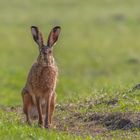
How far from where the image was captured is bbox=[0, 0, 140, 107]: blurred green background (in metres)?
18.8

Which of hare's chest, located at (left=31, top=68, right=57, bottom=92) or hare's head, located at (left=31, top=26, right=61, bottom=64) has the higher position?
hare's head, located at (left=31, top=26, right=61, bottom=64)

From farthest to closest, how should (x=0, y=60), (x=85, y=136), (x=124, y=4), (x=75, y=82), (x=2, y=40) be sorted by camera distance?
(x=124, y=4) → (x=2, y=40) → (x=0, y=60) → (x=75, y=82) → (x=85, y=136)

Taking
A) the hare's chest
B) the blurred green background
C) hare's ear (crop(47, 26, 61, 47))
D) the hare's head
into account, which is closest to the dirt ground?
the hare's chest

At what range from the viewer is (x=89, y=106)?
11328mm

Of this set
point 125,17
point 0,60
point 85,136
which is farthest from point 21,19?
point 85,136

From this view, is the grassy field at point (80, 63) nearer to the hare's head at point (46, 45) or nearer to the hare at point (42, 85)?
the hare at point (42, 85)

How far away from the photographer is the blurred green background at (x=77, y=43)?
1878 cm

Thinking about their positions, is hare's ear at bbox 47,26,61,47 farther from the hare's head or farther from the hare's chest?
the hare's chest

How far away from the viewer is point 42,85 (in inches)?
376

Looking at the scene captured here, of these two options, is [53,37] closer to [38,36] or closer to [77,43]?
[38,36]

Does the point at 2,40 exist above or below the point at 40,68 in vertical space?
above

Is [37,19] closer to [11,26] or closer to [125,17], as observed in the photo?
[11,26]

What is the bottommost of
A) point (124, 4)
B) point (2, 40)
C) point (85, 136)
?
point (85, 136)

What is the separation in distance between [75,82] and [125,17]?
43.4 ft
